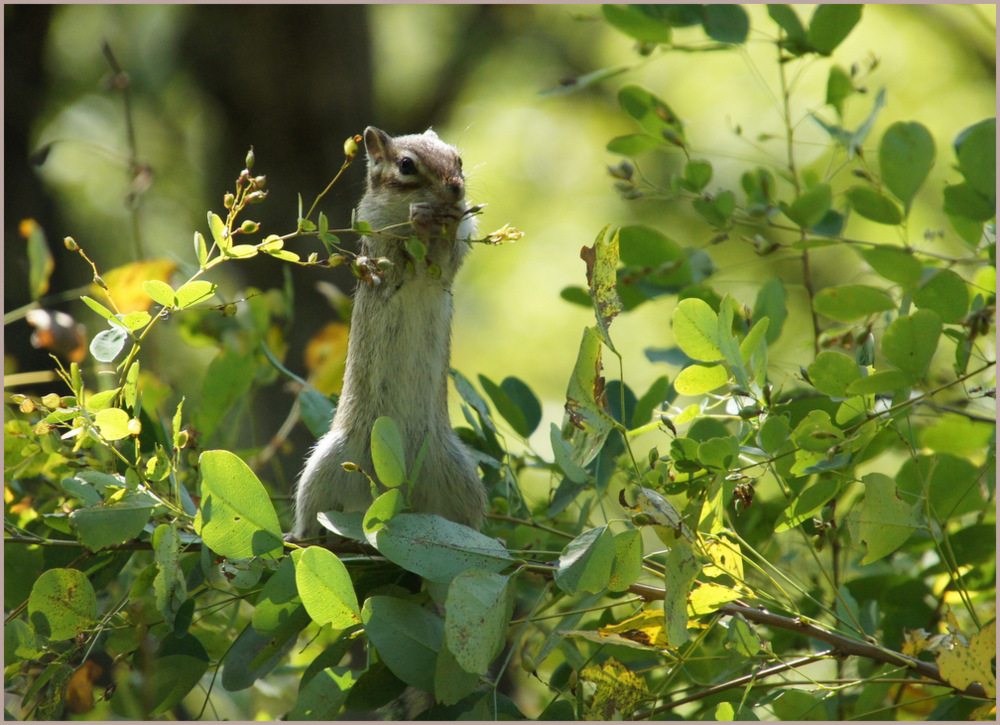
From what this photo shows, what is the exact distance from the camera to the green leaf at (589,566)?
2.64ft

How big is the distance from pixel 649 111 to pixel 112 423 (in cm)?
89

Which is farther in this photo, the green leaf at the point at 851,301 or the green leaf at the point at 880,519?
the green leaf at the point at 851,301

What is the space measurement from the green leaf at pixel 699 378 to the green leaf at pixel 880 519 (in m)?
0.18

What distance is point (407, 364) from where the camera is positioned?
1.58 metres

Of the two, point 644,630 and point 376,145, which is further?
point 376,145

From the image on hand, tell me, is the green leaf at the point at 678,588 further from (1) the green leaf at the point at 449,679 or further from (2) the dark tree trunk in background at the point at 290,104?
(2) the dark tree trunk in background at the point at 290,104

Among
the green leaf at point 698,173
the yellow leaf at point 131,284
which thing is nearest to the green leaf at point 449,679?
the green leaf at point 698,173

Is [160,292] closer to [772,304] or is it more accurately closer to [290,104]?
[772,304]

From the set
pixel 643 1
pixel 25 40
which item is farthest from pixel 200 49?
pixel 643 1

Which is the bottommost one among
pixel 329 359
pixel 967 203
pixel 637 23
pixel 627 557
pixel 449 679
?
pixel 329 359

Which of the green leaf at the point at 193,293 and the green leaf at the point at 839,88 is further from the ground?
the green leaf at the point at 839,88

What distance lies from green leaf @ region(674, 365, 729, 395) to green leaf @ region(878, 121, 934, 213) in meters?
0.28

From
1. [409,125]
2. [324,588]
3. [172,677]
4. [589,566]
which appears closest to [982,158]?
[589,566]

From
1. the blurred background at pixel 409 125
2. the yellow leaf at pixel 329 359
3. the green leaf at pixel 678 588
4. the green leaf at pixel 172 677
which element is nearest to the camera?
the green leaf at pixel 678 588
